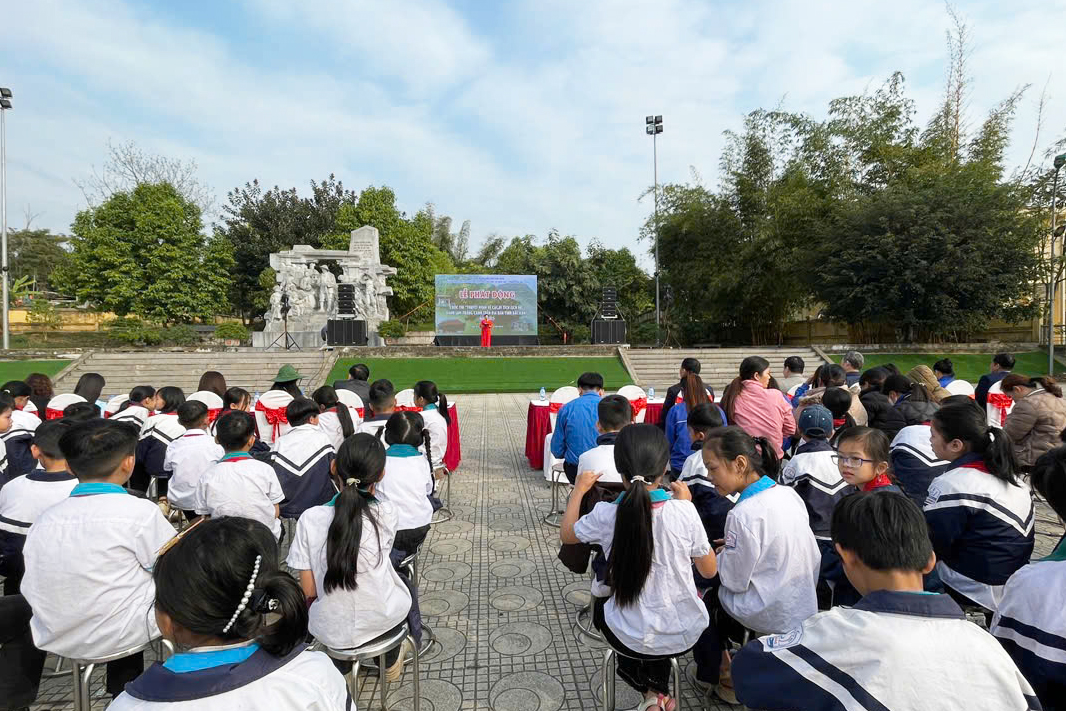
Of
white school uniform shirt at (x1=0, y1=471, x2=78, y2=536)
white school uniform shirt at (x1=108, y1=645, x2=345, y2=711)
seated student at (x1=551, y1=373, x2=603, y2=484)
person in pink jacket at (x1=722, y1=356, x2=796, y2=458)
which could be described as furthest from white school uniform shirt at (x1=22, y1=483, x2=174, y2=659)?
person in pink jacket at (x1=722, y1=356, x2=796, y2=458)

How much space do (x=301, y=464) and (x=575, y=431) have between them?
6.16 feet

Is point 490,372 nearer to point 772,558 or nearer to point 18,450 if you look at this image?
point 18,450

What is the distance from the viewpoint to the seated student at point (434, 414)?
436cm

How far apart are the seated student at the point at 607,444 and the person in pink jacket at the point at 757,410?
127cm

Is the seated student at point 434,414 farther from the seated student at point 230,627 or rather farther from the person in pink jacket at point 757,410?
the seated student at point 230,627

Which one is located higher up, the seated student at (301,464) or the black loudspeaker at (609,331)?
the black loudspeaker at (609,331)

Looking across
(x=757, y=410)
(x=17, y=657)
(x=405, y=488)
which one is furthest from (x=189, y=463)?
(x=757, y=410)

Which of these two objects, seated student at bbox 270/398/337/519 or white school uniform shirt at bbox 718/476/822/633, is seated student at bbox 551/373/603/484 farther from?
white school uniform shirt at bbox 718/476/822/633

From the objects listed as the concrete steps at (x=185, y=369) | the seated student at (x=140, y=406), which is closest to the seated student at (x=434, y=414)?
the seated student at (x=140, y=406)

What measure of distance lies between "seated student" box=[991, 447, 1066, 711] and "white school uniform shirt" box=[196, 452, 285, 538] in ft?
9.48

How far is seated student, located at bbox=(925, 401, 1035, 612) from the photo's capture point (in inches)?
77.4

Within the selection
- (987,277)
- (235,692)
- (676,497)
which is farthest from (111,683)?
(987,277)

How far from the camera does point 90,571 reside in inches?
68.9

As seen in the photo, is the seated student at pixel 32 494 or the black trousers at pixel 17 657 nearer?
the black trousers at pixel 17 657
